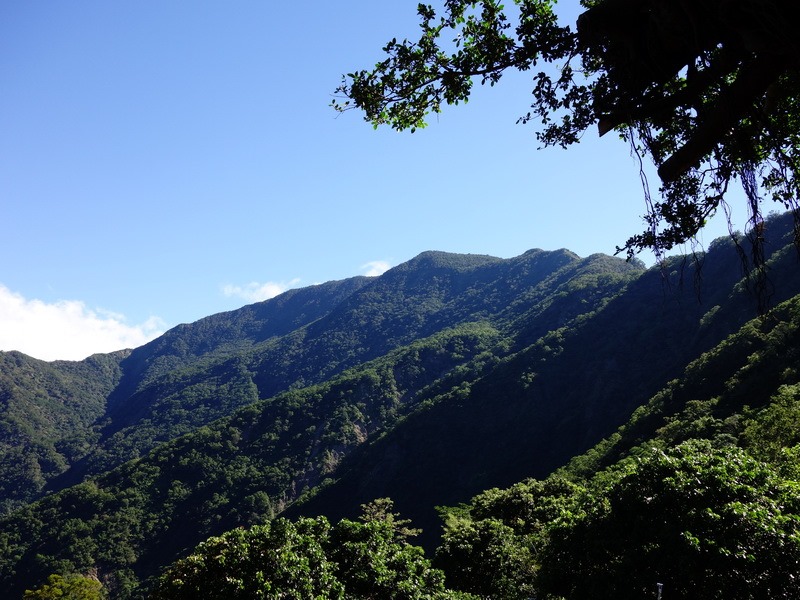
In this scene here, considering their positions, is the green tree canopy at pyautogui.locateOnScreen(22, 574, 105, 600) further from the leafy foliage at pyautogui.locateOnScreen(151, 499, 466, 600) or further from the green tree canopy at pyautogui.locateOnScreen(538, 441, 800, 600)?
the green tree canopy at pyautogui.locateOnScreen(538, 441, 800, 600)

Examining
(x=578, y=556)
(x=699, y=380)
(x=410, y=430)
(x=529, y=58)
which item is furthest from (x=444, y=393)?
(x=529, y=58)

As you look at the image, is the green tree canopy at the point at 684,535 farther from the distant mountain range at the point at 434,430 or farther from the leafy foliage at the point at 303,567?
the distant mountain range at the point at 434,430

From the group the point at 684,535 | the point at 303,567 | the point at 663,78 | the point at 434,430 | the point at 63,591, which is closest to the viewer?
the point at 663,78

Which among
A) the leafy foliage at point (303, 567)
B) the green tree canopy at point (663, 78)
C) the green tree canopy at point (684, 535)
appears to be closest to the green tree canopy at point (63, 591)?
the leafy foliage at point (303, 567)

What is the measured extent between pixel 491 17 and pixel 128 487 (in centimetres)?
11184

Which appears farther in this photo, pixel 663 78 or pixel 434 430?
pixel 434 430

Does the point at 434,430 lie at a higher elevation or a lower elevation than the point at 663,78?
lower

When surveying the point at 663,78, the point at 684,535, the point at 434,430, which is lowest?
the point at 434,430

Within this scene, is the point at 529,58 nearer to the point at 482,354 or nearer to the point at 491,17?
the point at 491,17

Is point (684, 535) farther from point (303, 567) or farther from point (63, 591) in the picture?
point (63, 591)

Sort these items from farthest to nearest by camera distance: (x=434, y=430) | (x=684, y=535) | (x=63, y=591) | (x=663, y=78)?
(x=434, y=430), (x=63, y=591), (x=684, y=535), (x=663, y=78)

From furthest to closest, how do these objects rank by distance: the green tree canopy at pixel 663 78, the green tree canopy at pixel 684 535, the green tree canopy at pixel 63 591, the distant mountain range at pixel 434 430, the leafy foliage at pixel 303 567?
the distant mountain range at pixel 434 430 → the green tree canopy at pixel 63 591 → the leafy foliage at pixel 303 567 → the green tree canopy at pixel 684 535 → the green tree canopy at pixel 663 78

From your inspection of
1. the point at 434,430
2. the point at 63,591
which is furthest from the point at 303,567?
Result: the point at 434,430

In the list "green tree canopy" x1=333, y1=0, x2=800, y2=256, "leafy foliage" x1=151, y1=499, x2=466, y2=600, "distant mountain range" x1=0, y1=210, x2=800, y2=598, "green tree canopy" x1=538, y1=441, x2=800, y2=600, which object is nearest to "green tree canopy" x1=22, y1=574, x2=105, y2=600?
"leafy foliage" x1=151, y1=499, x2=466, y2=600
